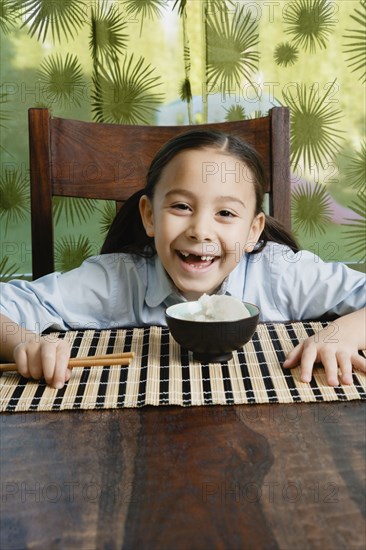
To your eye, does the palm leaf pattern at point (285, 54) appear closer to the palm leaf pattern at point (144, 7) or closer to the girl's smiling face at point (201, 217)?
the palm leaf pattern at point (144, 7)

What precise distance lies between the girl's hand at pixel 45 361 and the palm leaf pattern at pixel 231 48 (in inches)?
68.2

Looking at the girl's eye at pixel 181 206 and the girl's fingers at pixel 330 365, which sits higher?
the girl's eye at pixel 181 206

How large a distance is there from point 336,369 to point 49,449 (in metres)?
0.35

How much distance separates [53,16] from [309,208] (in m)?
1.17

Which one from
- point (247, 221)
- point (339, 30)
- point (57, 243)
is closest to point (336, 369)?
point (247, 221)

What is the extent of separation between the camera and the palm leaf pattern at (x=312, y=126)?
244 centimetres

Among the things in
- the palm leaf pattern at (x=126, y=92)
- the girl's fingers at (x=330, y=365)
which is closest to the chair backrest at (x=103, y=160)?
the girl's fingers at (x=330, y=365)

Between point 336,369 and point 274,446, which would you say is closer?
point 274,446

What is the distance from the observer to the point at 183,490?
496 millimetres

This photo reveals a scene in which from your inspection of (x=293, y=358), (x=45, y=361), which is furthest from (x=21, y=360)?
(x=293, y=358)

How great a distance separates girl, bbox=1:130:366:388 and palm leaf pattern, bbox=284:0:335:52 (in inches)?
51.0

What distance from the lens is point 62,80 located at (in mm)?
2309

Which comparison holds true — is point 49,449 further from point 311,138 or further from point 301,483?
point 311,138

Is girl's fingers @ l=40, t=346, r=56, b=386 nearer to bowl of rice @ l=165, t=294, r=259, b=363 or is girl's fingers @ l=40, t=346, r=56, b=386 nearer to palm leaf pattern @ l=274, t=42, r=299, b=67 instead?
bowl of rice @ l=165, t=294, r=259, b=363
